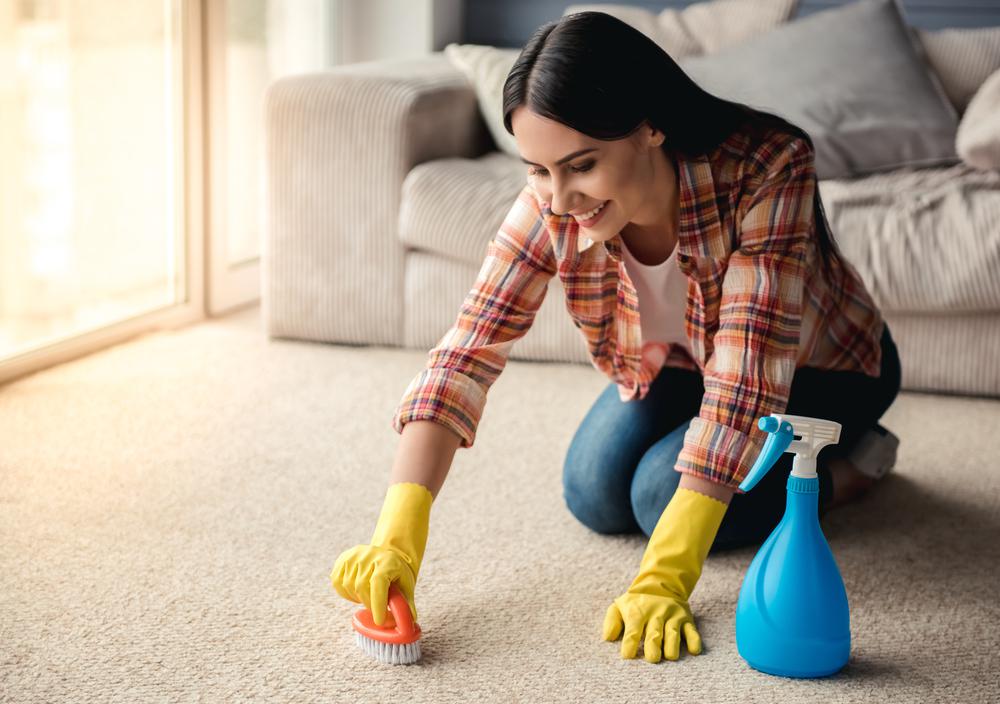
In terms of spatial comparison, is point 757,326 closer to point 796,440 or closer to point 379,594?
point 796,440

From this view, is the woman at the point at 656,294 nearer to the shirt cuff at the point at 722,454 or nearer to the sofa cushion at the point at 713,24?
the shirt cuff at the point at 722,454

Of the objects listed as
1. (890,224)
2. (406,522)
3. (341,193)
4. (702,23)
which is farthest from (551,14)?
(406,522)

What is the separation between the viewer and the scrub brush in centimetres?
118

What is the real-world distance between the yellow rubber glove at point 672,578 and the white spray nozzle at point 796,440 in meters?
0.08

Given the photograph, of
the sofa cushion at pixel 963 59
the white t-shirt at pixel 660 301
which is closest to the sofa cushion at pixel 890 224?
the sofa cushion at pixel 963 59

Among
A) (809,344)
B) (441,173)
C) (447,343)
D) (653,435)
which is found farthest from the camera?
(441,173)

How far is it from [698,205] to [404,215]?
123 centimetres

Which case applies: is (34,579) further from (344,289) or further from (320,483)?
(344,289)

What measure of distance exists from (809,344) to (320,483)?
73cm

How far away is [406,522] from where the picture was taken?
3.98 feet

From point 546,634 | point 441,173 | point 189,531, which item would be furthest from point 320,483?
point 441,173

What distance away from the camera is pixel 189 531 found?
1.53 m

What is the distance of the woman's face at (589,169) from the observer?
3.81 ft

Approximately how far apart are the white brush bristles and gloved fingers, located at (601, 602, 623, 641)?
202 millimetres
